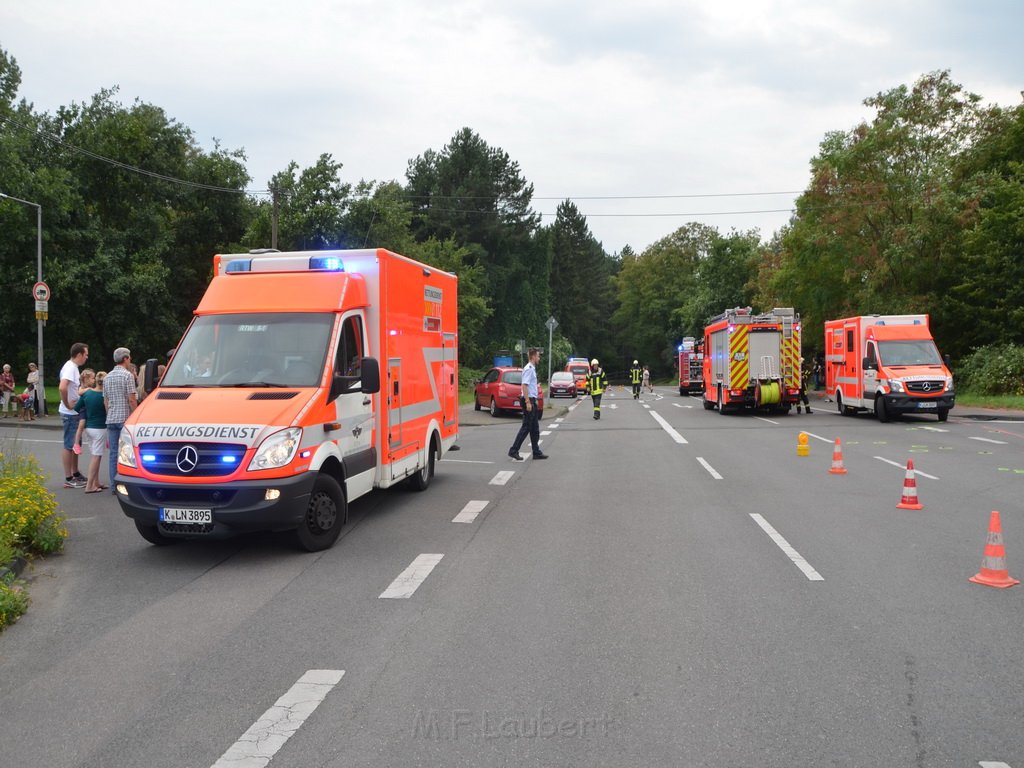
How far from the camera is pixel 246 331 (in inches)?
342

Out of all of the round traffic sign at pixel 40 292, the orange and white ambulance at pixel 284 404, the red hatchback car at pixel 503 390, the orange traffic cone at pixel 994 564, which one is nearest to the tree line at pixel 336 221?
the round traffic sign at pixel 40 292

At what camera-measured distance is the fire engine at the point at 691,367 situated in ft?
157

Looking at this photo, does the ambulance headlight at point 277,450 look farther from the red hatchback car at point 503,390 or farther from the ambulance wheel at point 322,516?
the red hatchback car at point 503,390

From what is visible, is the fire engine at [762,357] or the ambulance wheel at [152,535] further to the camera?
the fire engine at [762,357]

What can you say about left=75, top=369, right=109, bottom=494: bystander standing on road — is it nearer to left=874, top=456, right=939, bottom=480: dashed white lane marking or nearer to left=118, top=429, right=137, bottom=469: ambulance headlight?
left=118, top=429, right=137, bottom=469: ambulance headlight

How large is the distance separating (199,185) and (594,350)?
7895 cm

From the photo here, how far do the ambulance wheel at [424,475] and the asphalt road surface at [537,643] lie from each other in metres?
1.12

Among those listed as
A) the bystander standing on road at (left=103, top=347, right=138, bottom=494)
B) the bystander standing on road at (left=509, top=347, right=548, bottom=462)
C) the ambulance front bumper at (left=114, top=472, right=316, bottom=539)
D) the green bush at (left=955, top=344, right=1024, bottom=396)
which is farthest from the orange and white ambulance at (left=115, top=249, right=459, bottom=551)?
the green bush at (left=955, top=344, right=1024, bottom=396)

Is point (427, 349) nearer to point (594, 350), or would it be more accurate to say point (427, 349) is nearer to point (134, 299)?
point (134, 299)

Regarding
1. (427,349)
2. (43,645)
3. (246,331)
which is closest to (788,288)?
(427,349)

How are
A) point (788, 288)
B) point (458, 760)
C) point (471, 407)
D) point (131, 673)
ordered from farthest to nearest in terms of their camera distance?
point (788, 288) → point (471, 407) → point (131, 673) → point (458, 760)

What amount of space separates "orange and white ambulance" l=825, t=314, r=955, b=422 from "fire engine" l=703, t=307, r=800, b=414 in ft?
5.22

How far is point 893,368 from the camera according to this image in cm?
2370

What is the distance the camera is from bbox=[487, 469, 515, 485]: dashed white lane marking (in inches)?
506
